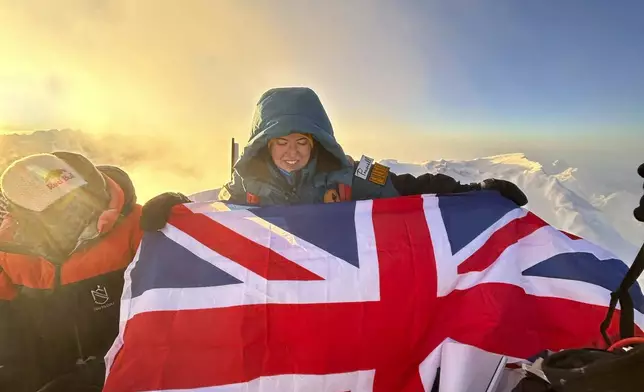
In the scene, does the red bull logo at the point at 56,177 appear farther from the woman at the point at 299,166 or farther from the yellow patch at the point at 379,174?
the yellow patch at the point at 379,174

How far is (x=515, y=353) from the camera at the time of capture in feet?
6.14

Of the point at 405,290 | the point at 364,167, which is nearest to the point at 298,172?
the point at 364,167

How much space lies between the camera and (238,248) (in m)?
2.13

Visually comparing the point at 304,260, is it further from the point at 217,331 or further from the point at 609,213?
the point at 609,213

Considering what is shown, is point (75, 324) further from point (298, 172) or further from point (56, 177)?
point (298, 172)

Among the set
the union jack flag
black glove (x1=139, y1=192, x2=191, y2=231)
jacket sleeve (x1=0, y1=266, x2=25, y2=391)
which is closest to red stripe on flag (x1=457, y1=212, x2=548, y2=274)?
the union jack flag

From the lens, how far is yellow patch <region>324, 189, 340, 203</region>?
252cm

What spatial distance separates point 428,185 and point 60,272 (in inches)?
67.6

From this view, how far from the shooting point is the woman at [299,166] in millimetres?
2514

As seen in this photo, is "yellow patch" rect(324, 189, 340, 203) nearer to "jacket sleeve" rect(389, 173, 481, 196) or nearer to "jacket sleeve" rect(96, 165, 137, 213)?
"jacket sleeve" rect(389, 173, 481, 196)

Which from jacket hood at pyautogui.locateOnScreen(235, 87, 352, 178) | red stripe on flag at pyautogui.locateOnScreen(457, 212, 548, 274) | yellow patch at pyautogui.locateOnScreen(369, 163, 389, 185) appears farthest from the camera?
yellow patch at pyautogui.locateOnScreen(369, 163, 389, 185)

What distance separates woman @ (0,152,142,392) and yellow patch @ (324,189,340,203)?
885 millimetres

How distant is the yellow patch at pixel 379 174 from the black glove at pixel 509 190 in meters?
0.48

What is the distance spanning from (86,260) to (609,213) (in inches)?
192
